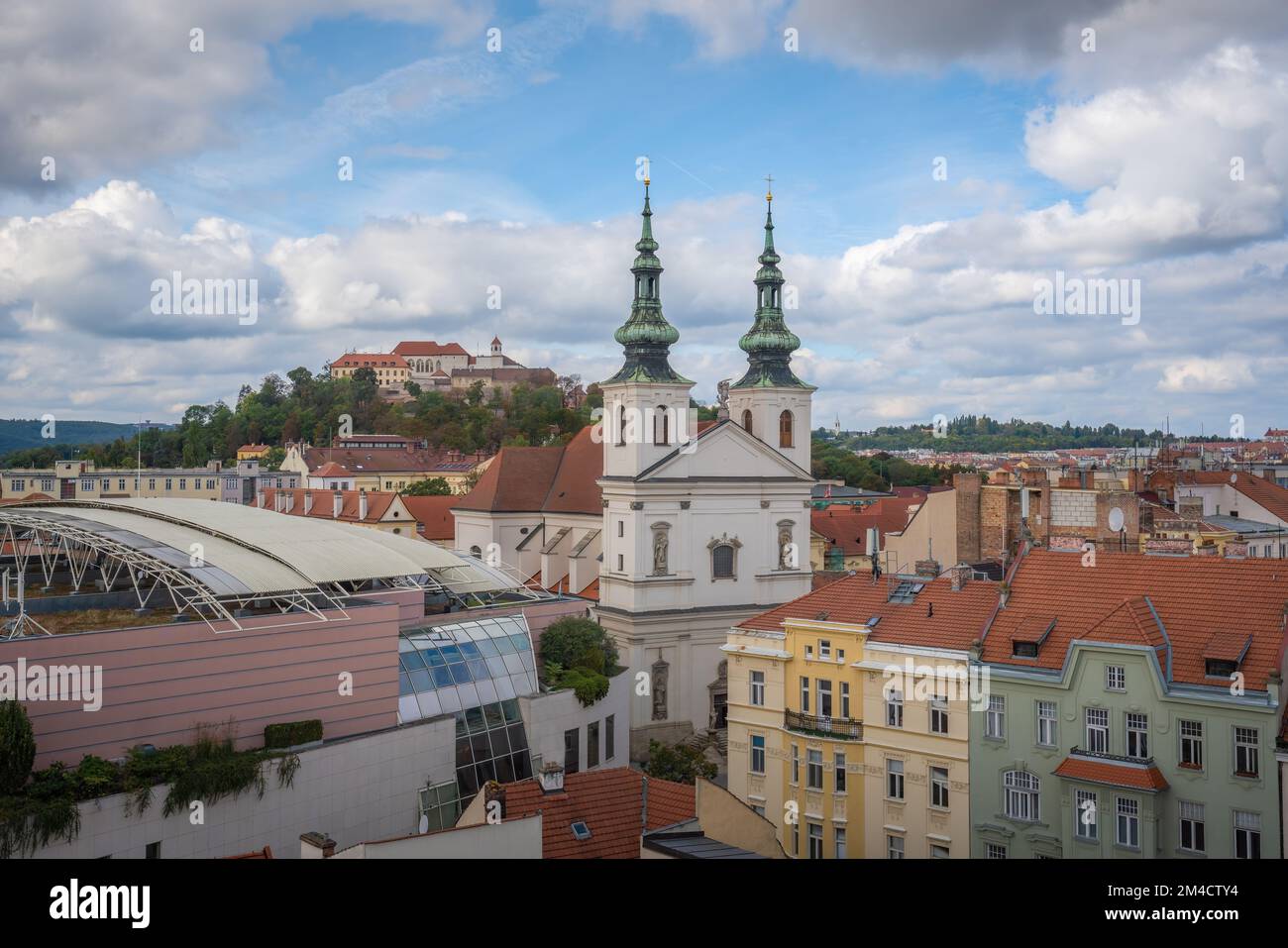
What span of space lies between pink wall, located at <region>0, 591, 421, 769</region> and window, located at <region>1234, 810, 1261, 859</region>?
1883 cm

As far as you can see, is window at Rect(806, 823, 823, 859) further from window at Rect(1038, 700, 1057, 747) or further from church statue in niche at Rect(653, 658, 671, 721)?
church statue in niche at Rect(653, 658, 671, 721)

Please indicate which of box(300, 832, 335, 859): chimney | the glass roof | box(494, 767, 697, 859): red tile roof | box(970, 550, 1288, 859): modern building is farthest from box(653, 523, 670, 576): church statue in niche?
box(300, 832, 335, 859): chimney

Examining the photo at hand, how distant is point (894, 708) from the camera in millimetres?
27938

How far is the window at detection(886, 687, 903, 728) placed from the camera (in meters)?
27.8

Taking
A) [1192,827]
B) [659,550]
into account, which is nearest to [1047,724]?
[1192,827]

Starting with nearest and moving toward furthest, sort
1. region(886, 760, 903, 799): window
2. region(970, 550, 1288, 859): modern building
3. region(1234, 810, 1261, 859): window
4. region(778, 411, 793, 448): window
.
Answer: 1. region(1234, 810, 1261, 859): window
2. region(970, 550, 1288, 859): modern building
3. region(886, 760, 903, 799): window
4. region(778, 411, 793, 448): window

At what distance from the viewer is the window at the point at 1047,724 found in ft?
82.2

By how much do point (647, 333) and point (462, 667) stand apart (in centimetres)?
2336

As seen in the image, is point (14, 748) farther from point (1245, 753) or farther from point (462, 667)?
point (1245, 753)

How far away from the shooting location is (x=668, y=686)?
49.9 metres

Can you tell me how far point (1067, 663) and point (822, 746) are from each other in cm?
677

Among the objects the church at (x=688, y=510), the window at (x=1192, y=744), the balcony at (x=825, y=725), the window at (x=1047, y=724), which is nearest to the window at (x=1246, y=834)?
the window at (x=1192, y=744)
